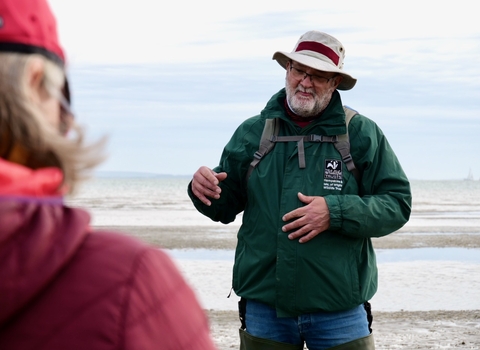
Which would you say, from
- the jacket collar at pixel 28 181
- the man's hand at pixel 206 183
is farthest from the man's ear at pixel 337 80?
the jacket collar at pixel 28 181

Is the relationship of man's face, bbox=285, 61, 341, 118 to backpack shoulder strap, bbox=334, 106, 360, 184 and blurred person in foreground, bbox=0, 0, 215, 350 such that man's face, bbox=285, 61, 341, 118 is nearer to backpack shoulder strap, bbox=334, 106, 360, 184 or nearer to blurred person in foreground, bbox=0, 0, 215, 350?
backpack shoulder strap, bbox=334, 106, 360, 184

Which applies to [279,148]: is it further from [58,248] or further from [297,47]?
[58,248]

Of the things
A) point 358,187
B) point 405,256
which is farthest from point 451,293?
point 358,187

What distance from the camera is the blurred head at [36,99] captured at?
3.94 ft

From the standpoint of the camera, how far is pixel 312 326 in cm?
403

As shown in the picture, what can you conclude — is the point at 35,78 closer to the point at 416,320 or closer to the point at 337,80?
the point at 337,80

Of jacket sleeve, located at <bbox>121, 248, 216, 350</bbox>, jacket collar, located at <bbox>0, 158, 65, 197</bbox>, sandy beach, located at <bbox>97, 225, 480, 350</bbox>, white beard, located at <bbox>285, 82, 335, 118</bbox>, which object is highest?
jacket collar, located at <bbox>0, 158, 65, 197</bbox>

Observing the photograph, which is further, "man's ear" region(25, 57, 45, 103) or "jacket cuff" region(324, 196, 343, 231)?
"jacket cuff" region(324, 196, 343, 231)

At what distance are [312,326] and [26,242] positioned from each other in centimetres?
306

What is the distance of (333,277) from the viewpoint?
4012mm

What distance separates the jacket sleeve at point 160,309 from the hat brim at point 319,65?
309 centimetres

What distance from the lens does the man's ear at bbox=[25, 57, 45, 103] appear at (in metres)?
Answer: 1.23

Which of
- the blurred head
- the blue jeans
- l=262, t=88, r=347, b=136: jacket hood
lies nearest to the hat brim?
l=262, t=88, r=347, b=136: jacket hood

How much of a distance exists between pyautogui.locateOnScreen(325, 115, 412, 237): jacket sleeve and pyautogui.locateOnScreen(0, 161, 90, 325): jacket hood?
2.92m
